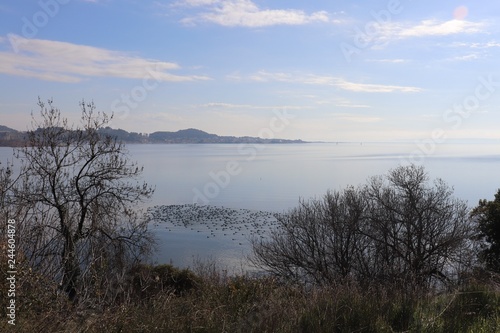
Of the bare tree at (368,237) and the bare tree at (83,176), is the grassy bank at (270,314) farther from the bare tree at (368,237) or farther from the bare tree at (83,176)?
the bare tree at (368,237)

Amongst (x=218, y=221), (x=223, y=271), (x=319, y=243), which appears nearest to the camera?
(x=223, y=271)

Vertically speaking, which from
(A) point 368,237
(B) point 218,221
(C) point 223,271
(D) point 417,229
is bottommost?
(B) point 218,221

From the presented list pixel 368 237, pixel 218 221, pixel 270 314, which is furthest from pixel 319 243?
pixel 270 314

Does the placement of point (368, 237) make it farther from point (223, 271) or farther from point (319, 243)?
point (223, 271)

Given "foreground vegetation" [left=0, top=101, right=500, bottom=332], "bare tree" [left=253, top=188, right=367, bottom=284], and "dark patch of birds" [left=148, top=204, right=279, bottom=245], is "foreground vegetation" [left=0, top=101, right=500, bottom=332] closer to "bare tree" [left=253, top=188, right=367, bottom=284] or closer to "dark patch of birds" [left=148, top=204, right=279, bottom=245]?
"bare tree" [left=253, top=188, right=367, bottom=284]

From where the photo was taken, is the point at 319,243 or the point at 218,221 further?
the point at 218,221

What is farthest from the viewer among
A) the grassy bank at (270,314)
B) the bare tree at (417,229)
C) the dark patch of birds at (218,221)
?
the dark patch of birds at (218,221)

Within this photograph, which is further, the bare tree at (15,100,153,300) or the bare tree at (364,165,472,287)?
the bare tree at (364,165,472,287)

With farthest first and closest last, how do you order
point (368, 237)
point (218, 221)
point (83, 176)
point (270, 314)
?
point (218, 221), point (368, 237), point (83, 176), point (270, 314)

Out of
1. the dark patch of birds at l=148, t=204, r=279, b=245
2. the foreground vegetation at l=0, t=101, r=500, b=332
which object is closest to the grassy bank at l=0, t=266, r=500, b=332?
the foreground vegetation at l=0, t=101, r=500, b=332

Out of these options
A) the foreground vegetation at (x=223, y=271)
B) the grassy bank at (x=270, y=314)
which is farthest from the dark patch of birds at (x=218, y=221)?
the grassy bank at (x=270, y=314)

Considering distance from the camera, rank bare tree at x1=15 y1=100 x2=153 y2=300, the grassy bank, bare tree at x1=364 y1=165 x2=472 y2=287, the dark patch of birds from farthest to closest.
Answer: the dark patch of birds < bare tree at x1=364 y1=165 x2=472 y2=287 < bare tree at x1=15 y1=100 x2=153 y2=300 < the grassy bank

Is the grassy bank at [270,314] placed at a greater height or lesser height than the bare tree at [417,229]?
greater

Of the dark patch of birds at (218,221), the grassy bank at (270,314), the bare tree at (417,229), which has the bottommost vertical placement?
the dark patch of birds at (218,221)
